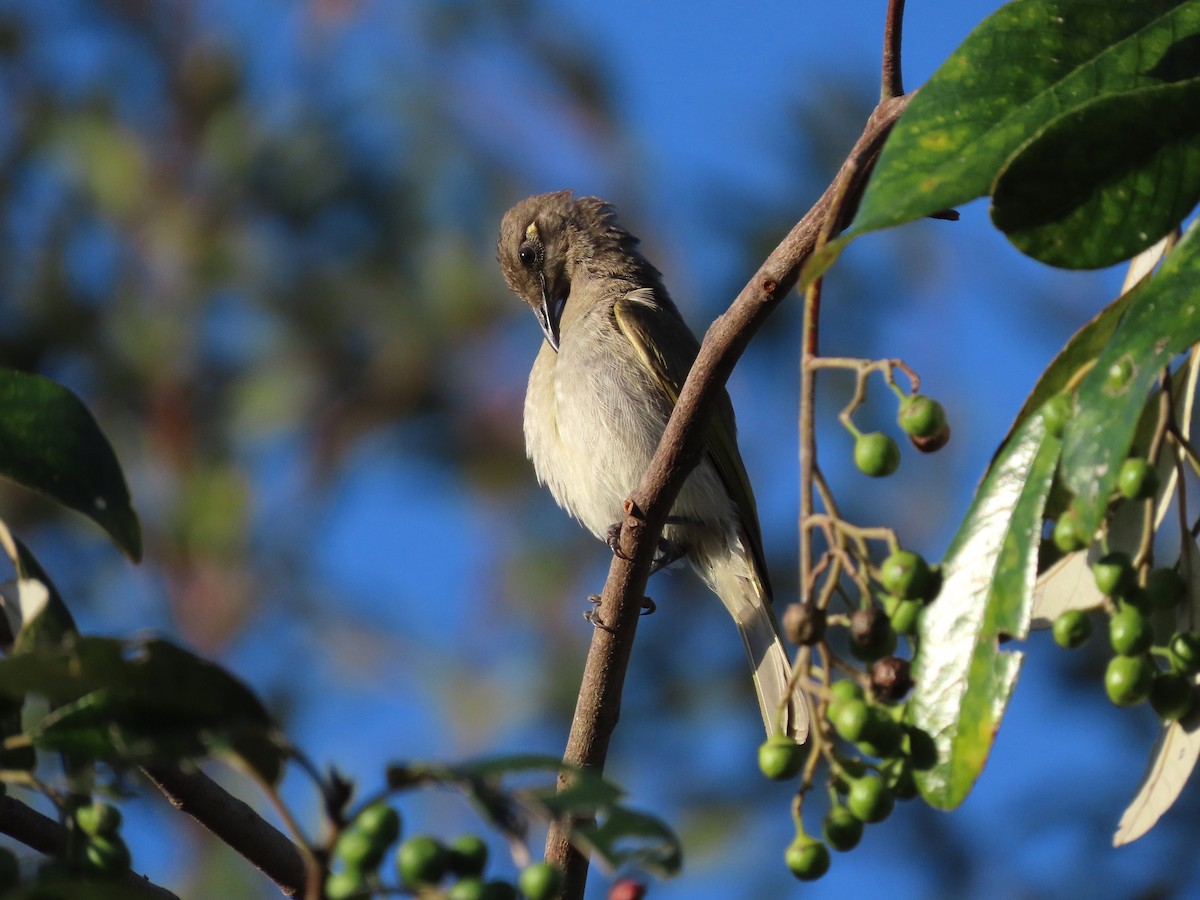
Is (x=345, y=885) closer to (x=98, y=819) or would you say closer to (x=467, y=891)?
(x=467, y=891)

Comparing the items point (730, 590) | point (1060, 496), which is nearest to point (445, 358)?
point (730, 590)

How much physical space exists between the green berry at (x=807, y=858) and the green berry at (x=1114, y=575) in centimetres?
43

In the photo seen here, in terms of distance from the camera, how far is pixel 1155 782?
187 centimetres

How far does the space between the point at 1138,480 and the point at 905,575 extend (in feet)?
0.88

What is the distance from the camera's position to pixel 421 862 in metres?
1.26

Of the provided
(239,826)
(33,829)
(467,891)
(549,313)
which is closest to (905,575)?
(467,891)

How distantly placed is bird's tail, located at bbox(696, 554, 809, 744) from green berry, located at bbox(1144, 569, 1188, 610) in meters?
2.36

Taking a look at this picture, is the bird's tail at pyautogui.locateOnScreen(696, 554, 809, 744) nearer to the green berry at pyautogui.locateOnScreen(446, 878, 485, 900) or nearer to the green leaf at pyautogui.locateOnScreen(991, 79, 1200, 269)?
the green leaf at pyautogui.locateOnScreen(991, 79, 1200, 269)

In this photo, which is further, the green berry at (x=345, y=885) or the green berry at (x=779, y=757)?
the green berry at (x=779, y=757)

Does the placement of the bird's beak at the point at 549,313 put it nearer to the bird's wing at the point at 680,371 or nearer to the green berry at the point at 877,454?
the bird's wing at the point at 680,371

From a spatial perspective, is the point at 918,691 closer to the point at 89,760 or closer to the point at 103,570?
the point at 89,760

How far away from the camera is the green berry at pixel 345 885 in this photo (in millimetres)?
1216

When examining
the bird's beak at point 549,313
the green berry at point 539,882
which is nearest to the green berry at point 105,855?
the green berry at point 539,882

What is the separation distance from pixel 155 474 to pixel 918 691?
218 inches
